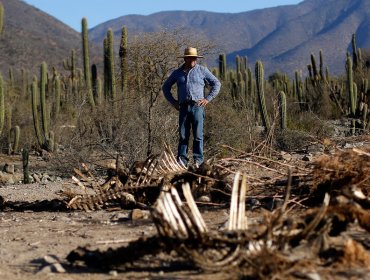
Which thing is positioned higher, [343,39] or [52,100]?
[343,39]

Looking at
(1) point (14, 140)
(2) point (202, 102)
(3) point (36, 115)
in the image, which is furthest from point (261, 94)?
(2) point (202, 102)

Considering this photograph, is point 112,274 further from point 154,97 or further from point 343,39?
point 343,39

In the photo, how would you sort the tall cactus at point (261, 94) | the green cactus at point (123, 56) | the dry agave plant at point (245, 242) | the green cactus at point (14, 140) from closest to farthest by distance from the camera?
the dry agave plant at point (245, 242) → the green cactus at point (123, 56) → the tall cactus at point (261, 94) → the green cactus at point (14, 140)

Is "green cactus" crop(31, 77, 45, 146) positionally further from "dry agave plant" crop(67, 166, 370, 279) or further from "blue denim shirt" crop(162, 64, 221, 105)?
"dry agave plant" crop(67, 166, 370, 279)

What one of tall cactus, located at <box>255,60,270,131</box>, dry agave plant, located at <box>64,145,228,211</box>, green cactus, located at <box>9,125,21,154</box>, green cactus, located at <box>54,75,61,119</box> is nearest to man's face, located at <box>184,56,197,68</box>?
dry agave plant, located at <box>64,145,228,211</box>

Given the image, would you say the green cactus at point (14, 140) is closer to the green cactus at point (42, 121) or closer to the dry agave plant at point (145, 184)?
the green cactus at point (42, 121)

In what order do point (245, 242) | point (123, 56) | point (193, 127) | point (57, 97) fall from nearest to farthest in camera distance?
point (245, 242) < point (193, 127) < point (123, 56) < point (57, 97)

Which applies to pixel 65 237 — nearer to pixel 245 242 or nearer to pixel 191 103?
pixel 245 242

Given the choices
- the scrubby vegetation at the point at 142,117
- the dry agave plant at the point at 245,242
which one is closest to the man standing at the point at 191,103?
the scrubby vegetation at the point at 142,117

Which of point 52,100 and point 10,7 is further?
point 10,7

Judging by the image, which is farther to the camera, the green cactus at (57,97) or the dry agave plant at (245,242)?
the green cactus at (57,97)

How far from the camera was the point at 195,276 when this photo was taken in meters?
4.02

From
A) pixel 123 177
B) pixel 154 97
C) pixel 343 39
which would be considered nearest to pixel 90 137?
pixel 154 97

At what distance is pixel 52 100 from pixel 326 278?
21023 mm
